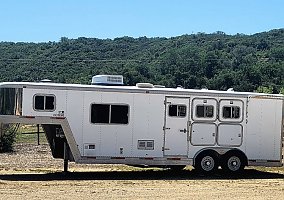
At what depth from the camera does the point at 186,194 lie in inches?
492

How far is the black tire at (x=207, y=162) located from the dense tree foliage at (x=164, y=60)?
3840cm

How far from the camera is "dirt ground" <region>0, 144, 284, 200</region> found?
12219 millimetres

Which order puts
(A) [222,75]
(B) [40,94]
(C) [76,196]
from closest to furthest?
(C) [76,196] < (B) [40,94] < (A) [222,75]

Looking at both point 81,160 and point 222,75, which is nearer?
point 81,160

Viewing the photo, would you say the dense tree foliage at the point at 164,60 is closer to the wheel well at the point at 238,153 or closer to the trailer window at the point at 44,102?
the wheel well at the point at 238,153

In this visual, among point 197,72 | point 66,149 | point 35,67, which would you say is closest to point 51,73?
point 35,67

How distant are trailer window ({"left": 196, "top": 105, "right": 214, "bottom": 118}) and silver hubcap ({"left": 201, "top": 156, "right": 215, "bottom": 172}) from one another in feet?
4.01

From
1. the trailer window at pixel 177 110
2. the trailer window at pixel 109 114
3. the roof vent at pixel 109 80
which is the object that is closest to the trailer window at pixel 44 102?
the trailer window at pixel 109 114

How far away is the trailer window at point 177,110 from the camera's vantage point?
16125 mm

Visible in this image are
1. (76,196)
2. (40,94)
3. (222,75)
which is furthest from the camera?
(222,75)

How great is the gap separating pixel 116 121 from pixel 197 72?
189ft

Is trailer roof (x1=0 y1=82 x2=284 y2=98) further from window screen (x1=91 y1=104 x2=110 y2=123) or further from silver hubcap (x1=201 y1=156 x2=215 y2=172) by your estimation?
silver hubcap (x1=201 y1=156 x2=215 y2=172)

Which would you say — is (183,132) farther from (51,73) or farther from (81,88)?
(51,73)

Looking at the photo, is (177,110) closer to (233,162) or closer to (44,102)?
(233,162)
